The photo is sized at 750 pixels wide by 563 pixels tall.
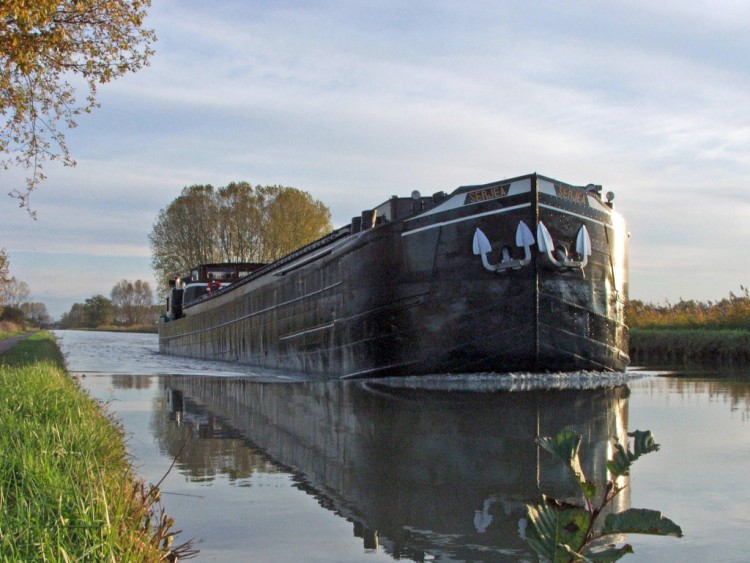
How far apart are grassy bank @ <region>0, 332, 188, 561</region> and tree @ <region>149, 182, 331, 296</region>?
1904 inches

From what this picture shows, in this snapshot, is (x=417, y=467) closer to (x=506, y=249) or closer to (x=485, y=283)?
(x=485, y=283)

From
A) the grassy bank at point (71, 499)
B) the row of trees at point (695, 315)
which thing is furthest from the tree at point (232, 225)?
the grassy bank at point (71, 499)

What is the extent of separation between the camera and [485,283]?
496 inches

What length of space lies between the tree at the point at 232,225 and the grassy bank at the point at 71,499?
48.4m

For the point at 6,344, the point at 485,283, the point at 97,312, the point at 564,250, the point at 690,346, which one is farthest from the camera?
the point at 97,312

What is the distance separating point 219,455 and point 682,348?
56.2ft

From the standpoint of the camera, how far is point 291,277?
1867 cm

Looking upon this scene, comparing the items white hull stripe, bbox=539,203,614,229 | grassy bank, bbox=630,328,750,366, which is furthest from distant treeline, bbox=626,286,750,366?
white hull stripe, bbox=539,203,614,229

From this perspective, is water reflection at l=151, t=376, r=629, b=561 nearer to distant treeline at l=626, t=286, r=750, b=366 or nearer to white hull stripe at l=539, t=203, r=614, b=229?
white hull stripe at l=539, t=203, r=614, b=229

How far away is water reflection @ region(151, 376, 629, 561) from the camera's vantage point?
14.3 feet

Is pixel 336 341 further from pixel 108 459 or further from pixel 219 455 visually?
pixel 108 459

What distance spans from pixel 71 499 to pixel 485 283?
965 centimetres

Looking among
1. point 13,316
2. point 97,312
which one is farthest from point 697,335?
point 97,312

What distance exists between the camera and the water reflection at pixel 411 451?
14.3 feet
